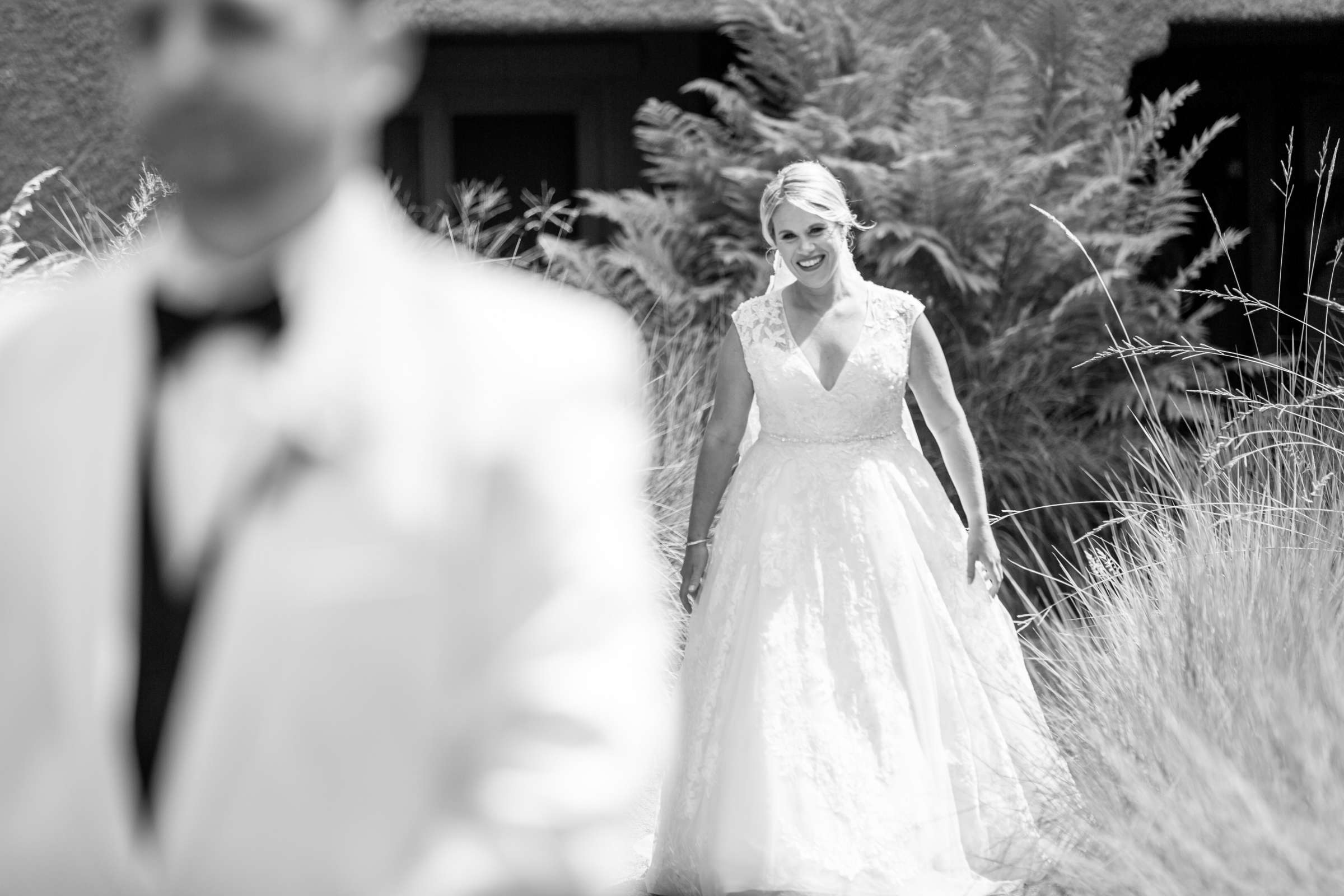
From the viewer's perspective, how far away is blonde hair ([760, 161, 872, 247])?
445 cm

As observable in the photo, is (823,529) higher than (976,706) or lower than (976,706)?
higher

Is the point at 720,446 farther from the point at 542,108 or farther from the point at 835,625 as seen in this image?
the point at 542,108

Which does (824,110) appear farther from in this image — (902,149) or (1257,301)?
(1257,301)

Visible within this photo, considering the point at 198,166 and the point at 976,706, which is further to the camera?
the point at 976,706

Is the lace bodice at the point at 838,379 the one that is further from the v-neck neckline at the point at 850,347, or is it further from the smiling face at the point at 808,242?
the smiling face at the point at 808,242

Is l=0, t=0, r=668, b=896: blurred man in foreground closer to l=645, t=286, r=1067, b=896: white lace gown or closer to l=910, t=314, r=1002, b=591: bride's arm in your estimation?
l=645, t=286, r=1067, b=896: white lace gown

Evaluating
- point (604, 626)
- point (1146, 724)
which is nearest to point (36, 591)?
point (604, 626)

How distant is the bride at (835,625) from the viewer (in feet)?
13.7

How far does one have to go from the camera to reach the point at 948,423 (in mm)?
4598

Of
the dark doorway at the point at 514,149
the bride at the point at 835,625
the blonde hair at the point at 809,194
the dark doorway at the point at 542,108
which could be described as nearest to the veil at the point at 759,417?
the bride at the point at 835,625

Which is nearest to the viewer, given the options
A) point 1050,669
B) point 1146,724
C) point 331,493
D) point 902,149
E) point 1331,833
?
point 331,493

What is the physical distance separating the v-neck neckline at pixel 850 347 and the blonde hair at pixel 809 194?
0.23 meters

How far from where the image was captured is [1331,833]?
228cm

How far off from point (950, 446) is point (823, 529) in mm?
451
